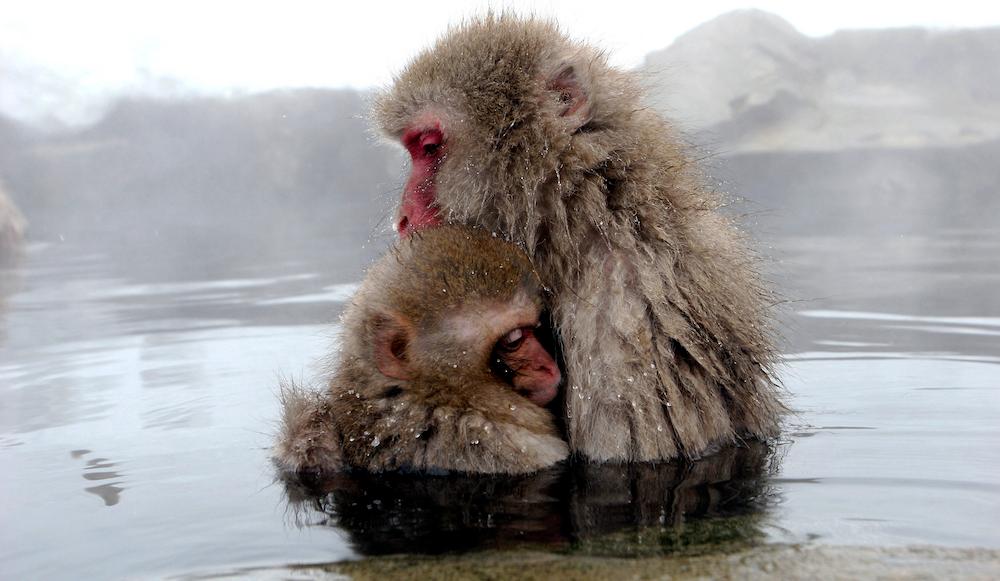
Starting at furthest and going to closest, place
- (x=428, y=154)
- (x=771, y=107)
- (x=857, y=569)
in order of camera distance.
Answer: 1. (x=771, y=107)
2. (x=428, y=154)
3. (x=857, y=569)

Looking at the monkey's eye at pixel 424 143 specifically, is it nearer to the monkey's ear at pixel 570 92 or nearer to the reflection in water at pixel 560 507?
the monkey's ear at pixel 570 92

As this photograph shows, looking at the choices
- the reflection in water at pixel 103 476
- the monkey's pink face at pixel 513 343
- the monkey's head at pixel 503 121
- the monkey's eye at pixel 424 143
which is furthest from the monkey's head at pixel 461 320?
the reflection in water at pixel 103 476

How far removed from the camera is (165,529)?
2.09m

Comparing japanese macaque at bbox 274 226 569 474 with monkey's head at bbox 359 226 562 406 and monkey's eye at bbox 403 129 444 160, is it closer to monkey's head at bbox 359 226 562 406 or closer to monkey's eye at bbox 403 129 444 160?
monkey's head at bbox 359 226 562 406

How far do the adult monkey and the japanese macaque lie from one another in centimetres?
10

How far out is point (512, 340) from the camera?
238cm

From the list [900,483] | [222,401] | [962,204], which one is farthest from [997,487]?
[962,204]

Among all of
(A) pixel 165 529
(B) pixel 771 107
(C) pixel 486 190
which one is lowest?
(A) pixel 165 529

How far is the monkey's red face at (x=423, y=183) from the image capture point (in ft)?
8.82

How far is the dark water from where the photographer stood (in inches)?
75.2

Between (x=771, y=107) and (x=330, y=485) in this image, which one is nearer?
(x=330, y=485)

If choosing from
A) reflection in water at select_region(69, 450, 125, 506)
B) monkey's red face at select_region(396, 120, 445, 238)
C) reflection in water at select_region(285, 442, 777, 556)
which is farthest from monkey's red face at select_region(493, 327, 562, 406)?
reflection in water at select_region(69, 450, 125, 506)

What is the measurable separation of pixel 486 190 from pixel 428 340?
41 centimetres

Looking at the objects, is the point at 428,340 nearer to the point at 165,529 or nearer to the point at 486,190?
the point at 486,190
